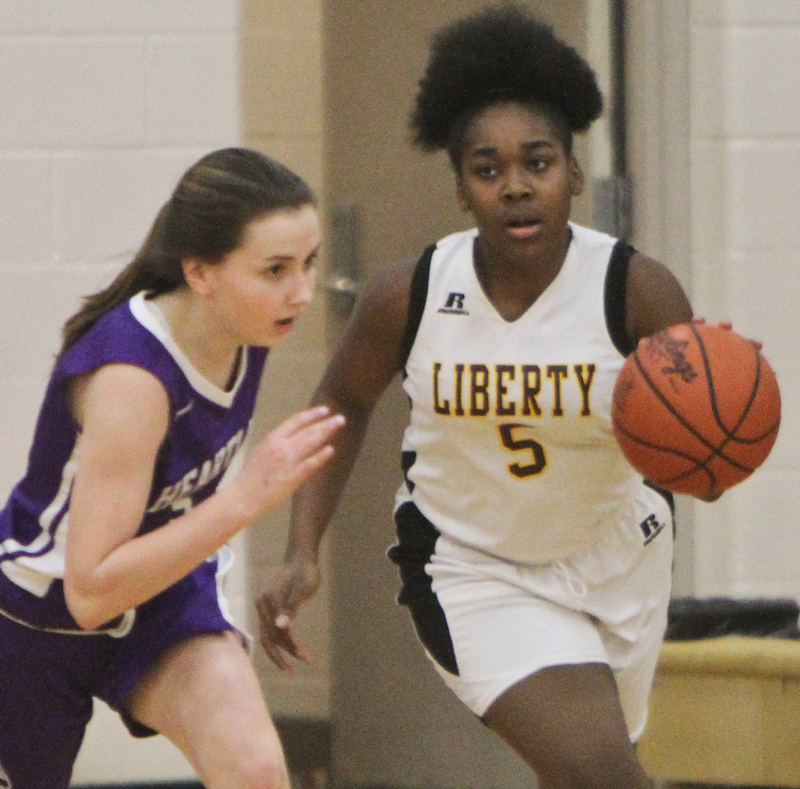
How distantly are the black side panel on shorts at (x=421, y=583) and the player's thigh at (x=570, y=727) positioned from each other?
16cm

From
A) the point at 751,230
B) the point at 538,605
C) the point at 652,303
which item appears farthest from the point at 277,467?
the point at 751,230

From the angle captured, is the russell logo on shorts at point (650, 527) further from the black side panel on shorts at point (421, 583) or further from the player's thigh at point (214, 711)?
the player's thigh at point (214, 711)

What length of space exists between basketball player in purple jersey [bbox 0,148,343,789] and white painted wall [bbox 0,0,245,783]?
1202 mm

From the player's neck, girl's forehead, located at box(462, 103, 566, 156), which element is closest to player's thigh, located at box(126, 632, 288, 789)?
the player's neck

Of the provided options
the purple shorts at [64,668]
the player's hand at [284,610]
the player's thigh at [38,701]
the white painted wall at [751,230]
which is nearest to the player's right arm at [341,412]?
the player's hand at [284,610]

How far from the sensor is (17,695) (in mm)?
2201

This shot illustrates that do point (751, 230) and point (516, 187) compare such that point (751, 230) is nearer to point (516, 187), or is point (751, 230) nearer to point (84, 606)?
point (516, 187)

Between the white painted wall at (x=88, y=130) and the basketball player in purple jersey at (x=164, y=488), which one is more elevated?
the white painted wall at (x=88, y=130)

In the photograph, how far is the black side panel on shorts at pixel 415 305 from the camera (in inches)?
91.8

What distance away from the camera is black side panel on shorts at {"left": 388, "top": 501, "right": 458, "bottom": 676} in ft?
7.62

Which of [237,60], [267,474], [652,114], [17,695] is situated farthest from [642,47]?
[17,695]

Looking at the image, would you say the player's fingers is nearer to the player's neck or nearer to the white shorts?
the player's neck

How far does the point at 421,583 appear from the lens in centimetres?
238

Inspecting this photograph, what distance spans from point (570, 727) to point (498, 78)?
3.53 ft
